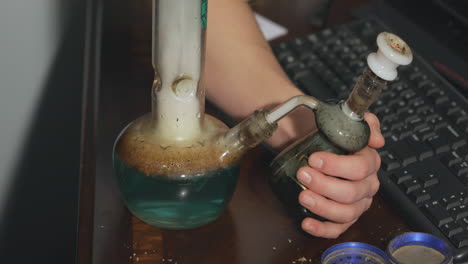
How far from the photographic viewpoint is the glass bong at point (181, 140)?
18.8 inches

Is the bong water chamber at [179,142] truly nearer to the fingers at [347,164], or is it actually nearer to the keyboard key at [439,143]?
the fingers at [347,164]

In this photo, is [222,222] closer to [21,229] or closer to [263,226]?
[263,226]

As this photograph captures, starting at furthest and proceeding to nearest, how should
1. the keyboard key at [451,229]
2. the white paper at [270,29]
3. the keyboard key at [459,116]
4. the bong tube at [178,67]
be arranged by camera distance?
the white paper at [270,29], the keyboard key at [459,116], the keyboard key at [451,229], the bong tube at [178,67]

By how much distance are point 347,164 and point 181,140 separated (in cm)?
14

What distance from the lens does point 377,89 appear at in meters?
0.49

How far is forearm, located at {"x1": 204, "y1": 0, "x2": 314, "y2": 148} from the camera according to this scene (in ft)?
2.16

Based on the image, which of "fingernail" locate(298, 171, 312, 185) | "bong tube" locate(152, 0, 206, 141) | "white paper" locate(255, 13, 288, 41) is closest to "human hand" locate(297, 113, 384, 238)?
"fingernail" locate(298, 171, 312, 185)

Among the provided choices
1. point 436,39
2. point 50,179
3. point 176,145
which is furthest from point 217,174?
point 50,179

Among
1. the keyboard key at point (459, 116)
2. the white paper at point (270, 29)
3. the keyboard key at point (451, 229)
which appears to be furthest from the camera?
the white paper at point (270, 29)

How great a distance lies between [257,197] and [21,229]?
20.5 inches

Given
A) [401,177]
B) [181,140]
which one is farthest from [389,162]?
[181,140]

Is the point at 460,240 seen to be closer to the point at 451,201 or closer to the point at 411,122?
the point at 451,201

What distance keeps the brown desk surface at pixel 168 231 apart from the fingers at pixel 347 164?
0.06m

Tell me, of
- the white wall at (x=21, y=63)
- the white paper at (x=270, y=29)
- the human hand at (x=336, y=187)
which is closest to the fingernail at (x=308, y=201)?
the human hand at (x=336, y=187)
